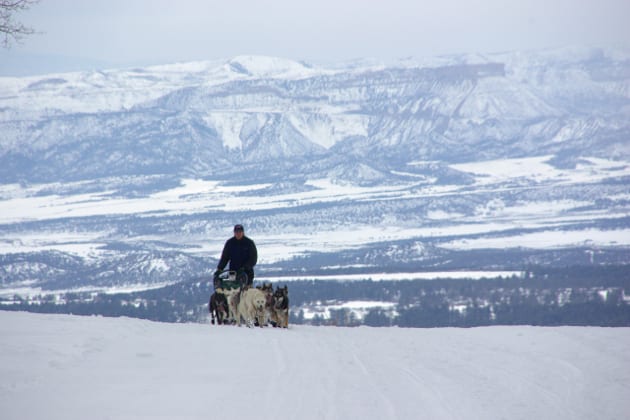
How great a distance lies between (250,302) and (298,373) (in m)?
6.76

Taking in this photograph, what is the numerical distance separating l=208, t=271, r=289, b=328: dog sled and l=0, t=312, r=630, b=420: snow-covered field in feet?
4.55

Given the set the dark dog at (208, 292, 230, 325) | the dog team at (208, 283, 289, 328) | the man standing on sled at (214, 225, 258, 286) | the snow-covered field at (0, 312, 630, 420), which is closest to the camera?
the snow-covered field at (0, 312, 630, 420)

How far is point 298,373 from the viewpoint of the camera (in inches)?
671

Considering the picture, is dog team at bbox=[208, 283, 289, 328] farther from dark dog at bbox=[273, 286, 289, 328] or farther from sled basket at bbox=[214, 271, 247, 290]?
sled basket at bbox=[214, 271, 247, 290]

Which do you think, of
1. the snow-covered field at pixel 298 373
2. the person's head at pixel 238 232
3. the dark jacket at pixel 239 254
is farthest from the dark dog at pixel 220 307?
the snow-covered field at pixel 298 373

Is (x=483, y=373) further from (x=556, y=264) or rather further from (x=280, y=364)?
(x=556, y=264)

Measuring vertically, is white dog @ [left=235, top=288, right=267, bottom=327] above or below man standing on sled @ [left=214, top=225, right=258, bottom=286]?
below

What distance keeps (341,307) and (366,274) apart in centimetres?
3834

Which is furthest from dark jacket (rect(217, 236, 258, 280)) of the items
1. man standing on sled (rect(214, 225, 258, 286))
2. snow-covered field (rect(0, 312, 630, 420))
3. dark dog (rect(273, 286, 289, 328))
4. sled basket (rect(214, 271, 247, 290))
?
snow-covered field (rect(0, 312, 630, 420))

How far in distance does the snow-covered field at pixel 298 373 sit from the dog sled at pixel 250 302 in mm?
1387

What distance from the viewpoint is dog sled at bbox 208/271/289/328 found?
2377 centimetres

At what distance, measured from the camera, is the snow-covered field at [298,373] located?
47.8 ft

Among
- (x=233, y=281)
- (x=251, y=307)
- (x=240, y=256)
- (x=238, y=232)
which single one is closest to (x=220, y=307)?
(x=233, y=281)

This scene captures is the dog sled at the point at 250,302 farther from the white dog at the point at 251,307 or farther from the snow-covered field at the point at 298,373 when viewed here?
the snow-covered field at the point at 298,373
